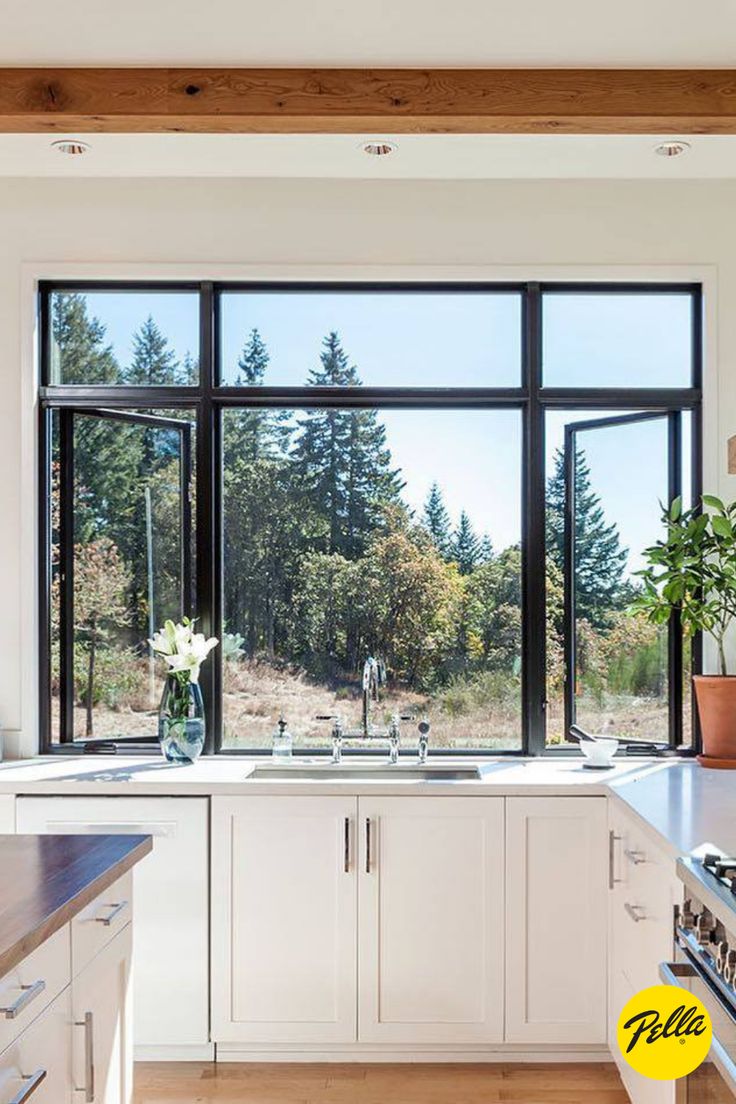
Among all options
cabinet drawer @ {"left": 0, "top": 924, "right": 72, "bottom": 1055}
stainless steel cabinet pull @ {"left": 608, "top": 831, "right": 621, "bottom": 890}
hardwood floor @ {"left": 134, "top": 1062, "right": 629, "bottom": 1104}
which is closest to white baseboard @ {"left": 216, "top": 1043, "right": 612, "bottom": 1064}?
hardwood floor @ {"left": 134, "top": 1062, "right": 629, "bottom": 1104}

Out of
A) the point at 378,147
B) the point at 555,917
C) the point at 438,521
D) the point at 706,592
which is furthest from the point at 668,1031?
the point at 378,147

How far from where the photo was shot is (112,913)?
7.11 feet

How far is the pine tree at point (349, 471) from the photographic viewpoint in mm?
3797

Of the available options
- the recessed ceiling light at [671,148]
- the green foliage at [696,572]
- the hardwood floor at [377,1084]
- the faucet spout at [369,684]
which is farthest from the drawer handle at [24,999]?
the recessed ceiling light at [671,148]

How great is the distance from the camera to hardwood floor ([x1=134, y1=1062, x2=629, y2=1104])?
3.00 meters

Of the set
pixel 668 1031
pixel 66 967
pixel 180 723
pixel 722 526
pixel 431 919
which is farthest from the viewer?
pixel 180 723

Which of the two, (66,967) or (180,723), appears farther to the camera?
(180,723)

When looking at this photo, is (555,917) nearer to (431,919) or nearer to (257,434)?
(431,919)

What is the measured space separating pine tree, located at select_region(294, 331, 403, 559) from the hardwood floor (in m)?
1.73

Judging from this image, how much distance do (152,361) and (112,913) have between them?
2189 mm

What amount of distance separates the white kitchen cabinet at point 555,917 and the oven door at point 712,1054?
1.05m

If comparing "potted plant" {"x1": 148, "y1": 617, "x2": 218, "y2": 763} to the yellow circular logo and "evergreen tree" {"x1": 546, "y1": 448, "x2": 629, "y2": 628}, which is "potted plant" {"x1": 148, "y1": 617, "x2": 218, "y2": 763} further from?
the yellow circular logo

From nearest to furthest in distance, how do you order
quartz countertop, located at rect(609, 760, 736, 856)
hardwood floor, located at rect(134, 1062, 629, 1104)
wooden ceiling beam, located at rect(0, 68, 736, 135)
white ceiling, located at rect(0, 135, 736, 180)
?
1. quartz countertop, located at rect(609, 760, 736, 856)
2. wooden ceiling beam, located at rect(0, 68, 736, 135)
3. hardwood floor, located at rect(134, 1062, 629, 1104)
4. white ceiling, located at rect(0, 135, 736, 180)

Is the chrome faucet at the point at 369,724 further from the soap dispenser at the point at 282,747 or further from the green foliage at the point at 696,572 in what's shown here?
the green foliage at the point at 696,572
